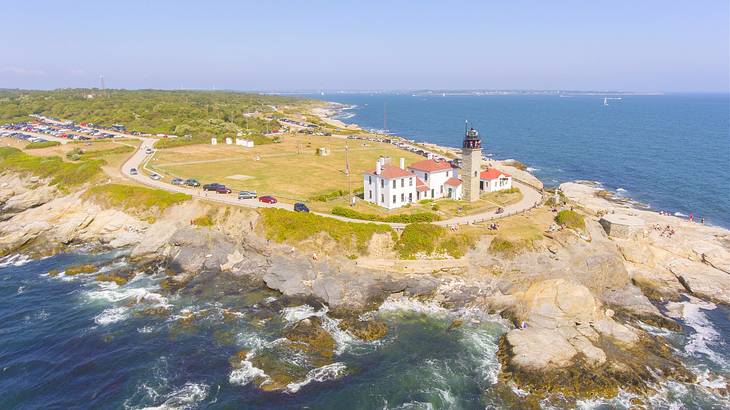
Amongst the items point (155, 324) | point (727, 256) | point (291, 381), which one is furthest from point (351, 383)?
point (727, 256)

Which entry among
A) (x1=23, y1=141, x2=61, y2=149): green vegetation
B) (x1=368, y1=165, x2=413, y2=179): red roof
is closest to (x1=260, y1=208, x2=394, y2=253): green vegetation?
(x1=368, y1=165, x2=413, y2=179): red roof

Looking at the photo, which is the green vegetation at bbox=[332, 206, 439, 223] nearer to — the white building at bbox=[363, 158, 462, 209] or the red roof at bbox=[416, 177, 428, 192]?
the white building at bbox=[363, 158, 462, 209]

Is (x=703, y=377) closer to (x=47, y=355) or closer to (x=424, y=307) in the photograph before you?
(x=424, y=307)

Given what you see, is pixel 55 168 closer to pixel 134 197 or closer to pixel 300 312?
pixel 134 197

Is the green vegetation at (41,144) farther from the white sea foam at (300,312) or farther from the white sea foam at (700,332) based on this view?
the white sea foam at (700,332)

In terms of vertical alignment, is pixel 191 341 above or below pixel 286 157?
below

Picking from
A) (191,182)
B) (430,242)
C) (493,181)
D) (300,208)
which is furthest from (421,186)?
(191,182)

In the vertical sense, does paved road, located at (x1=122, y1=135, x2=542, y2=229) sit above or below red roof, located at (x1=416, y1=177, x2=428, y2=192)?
below
